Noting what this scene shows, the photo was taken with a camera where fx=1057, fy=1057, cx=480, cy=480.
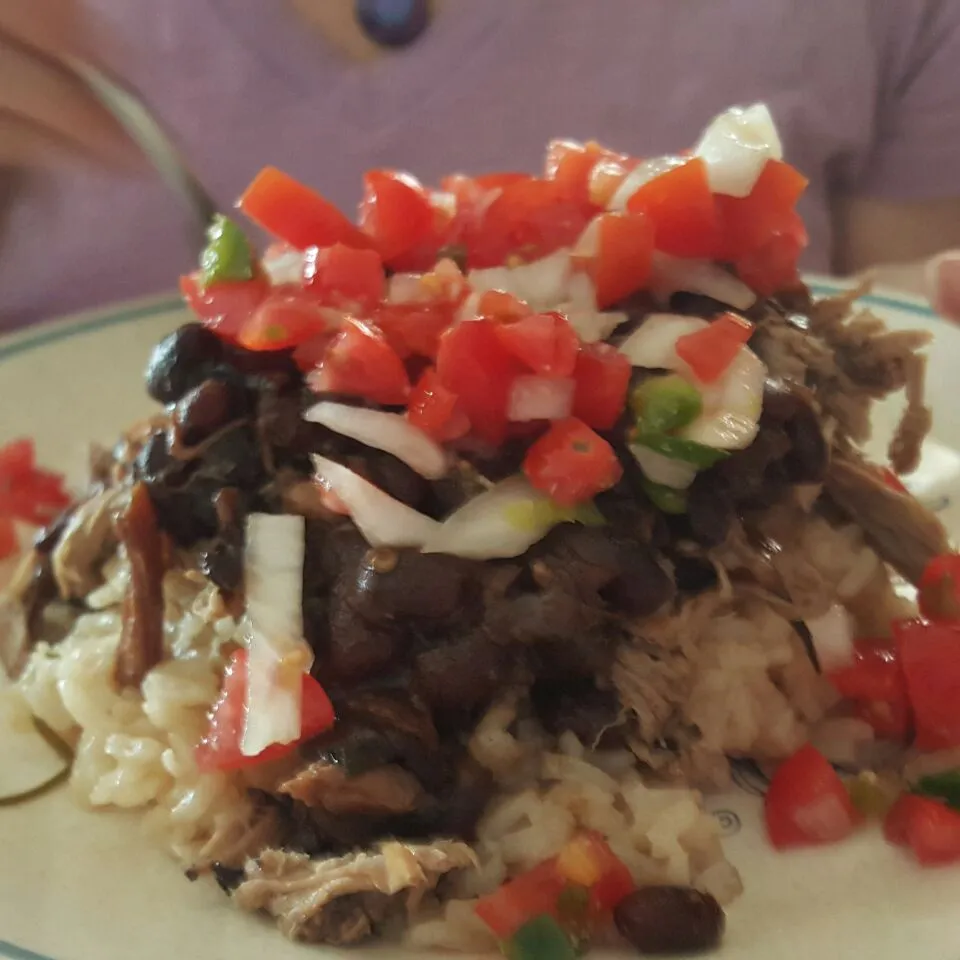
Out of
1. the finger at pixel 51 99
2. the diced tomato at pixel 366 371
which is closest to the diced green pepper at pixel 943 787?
the diced tomato at pixel 366 371

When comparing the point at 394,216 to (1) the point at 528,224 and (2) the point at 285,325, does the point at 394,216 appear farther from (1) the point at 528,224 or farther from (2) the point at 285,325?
(2) the point at 285,325

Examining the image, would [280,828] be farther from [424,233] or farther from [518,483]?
[424,233]

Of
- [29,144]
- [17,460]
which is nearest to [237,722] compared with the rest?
[17,460]

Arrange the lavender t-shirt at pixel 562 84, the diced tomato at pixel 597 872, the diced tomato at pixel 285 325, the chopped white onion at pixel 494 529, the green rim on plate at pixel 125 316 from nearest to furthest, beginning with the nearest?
the diced tomato at pixel 597 872
the chopped white onion at pixel 494 529
the diced tomato at pixel 285 325
the green rim on plate at pixel 125 316
the lavender t-shirt at pixel 562 84

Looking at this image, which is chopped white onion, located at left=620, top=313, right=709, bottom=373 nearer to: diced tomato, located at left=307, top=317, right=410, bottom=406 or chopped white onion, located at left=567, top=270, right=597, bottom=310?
chopped white onion, located at left=567, top=270, right=597, bottom=310

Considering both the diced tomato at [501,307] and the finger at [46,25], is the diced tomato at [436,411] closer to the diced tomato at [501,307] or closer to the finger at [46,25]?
the diced tomato at [501,307]

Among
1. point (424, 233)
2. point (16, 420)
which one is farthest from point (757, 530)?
point (16, 420)

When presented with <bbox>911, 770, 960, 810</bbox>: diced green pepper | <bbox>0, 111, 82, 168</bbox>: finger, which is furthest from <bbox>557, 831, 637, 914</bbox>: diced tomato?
<bbox>0, 111, 82, 168</bbox>: finger
